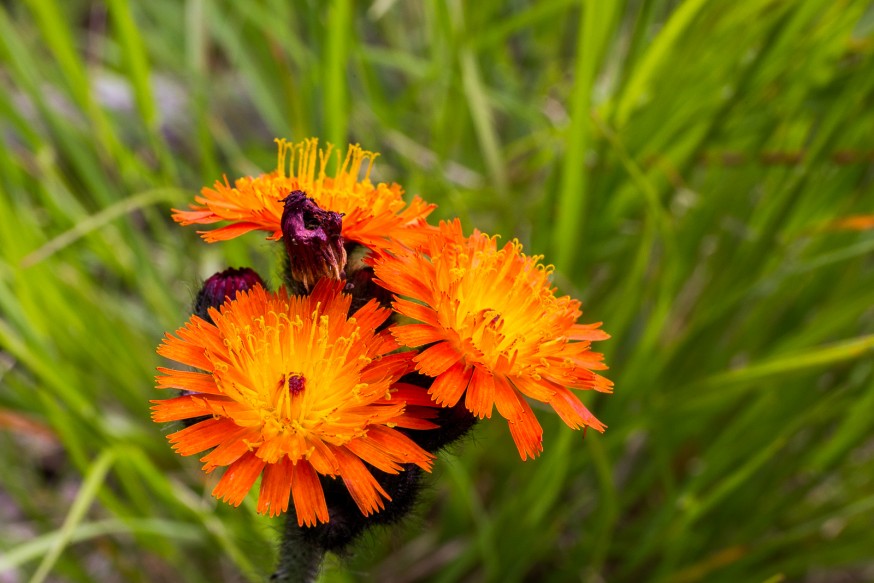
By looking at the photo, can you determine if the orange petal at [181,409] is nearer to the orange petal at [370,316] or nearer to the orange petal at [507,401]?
the orange petal at [370,316]

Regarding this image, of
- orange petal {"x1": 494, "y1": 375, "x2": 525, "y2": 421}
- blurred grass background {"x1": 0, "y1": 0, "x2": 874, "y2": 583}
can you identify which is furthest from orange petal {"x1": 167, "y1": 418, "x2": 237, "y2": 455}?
blurred grass background {"x1": 0, "y1": 0, "x2": 874, "y2": 583}

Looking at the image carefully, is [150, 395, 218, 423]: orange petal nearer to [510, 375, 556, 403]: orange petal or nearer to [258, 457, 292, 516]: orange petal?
[258, 457, 292, 516]: orange petal

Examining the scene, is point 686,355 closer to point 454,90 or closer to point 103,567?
point 454,90

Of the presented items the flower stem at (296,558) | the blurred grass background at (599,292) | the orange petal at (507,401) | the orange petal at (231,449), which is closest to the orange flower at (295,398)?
the orange petal at (231,449)

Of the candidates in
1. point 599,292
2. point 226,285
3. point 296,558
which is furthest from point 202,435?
point 599,292

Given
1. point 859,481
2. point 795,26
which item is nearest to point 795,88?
point 795,26
